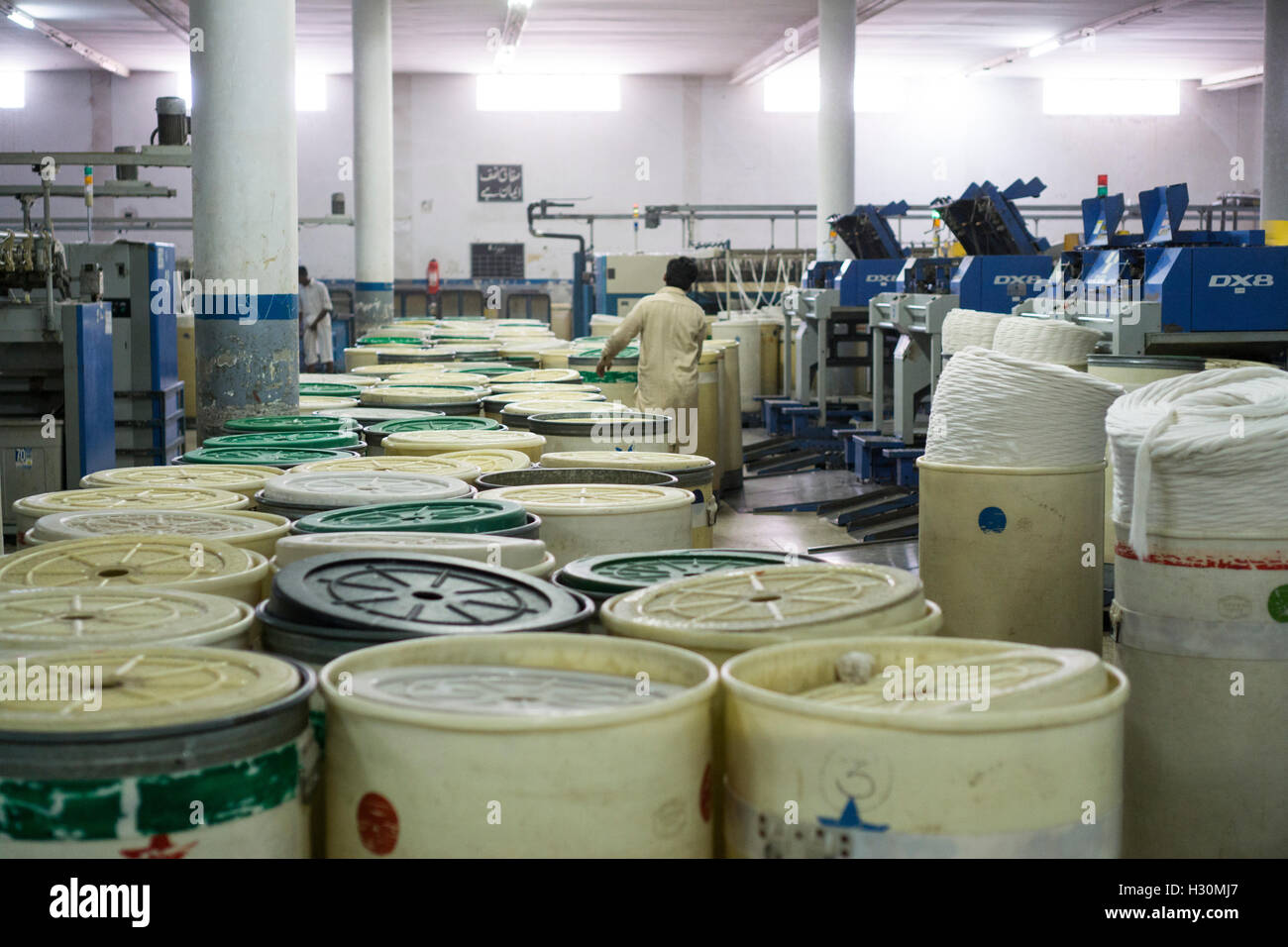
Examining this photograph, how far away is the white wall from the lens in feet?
73.5

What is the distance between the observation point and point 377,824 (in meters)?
1.72

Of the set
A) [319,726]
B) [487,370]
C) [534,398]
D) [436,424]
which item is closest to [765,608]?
[319,726]

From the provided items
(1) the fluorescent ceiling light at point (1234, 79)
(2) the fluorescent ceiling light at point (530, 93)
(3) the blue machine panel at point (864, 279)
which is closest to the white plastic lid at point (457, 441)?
(3) the blue machine panel at point (864, 279)

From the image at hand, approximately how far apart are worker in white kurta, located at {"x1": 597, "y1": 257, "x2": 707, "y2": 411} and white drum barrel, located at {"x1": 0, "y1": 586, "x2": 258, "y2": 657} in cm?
565

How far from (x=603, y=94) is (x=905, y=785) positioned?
2259 centimetres

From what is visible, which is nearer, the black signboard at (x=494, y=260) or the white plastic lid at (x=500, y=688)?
the white plastic lid at (x=500, y=688)

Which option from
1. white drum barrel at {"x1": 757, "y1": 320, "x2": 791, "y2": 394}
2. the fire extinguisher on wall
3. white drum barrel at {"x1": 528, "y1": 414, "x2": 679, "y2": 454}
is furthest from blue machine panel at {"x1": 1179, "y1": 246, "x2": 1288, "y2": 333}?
the fire extinguisher on wall

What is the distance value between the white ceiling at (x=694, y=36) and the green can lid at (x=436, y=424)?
43.0ft

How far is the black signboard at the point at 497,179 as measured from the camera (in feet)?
74.9

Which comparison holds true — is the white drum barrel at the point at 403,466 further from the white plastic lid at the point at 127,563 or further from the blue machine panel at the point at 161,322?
the blue machine panel at the point at 161,322

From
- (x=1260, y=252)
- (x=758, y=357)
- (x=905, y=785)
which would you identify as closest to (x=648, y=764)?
(x=905, y=785)

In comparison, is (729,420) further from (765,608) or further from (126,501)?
(765,608)

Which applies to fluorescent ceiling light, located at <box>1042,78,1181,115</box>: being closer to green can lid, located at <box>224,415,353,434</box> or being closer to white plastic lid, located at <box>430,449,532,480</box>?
green can lid, located at <box>224,415,353,434</box>

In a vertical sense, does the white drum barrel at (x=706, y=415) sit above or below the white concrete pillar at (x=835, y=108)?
below
